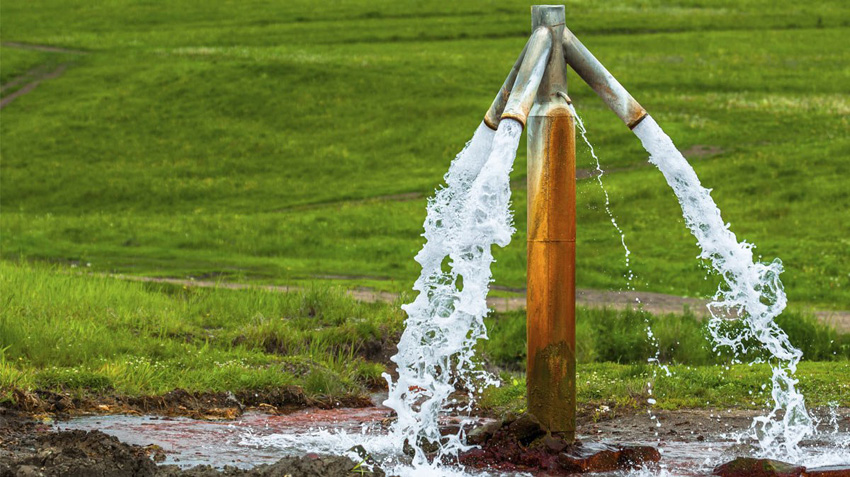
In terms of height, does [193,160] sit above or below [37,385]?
above

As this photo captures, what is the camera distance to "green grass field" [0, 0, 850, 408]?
12648 mm

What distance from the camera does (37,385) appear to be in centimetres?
1047

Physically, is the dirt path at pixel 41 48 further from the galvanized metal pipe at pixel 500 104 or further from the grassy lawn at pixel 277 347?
the galvanized metal pipe at pixel 500 104

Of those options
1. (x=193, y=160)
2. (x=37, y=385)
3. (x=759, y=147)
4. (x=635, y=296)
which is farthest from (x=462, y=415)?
(x=193, y=160)

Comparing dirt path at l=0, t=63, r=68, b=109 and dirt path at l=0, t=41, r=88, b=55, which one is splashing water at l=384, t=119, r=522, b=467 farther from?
dirt path at l=0, t=41, r=88, b=55

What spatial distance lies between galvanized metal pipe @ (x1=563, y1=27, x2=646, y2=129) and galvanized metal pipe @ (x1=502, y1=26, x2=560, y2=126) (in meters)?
0.17

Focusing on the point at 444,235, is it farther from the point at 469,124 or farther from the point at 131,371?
the point at 469,124

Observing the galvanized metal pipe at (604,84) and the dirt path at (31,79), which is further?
the dirt path at (31,79)

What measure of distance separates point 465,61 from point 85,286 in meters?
37.1

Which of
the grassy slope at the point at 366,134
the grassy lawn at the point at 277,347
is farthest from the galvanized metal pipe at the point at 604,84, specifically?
the grassy slope at the point at 366,134

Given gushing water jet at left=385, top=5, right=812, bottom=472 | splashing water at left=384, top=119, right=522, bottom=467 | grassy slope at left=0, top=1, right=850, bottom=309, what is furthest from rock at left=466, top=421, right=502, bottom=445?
grassy slope at left=0, top=1, right=850, bottom=309

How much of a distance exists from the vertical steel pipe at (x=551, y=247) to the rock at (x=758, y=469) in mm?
1263

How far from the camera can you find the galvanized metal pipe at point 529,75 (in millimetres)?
8086

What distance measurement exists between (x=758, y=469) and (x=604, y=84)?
115 inches
